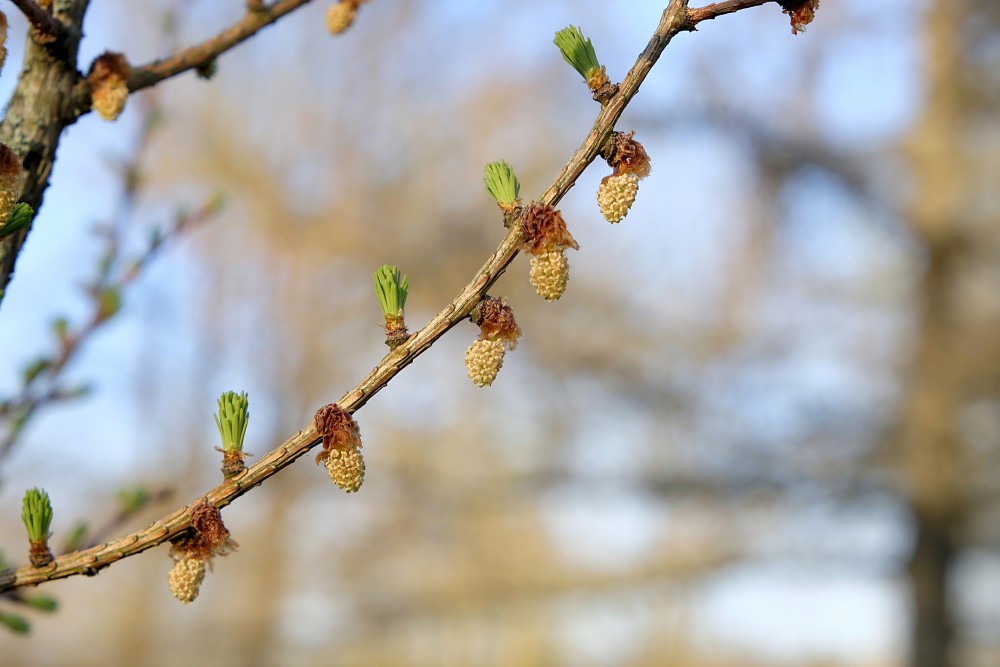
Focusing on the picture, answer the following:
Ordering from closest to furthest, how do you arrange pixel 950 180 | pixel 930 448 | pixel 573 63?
pixel 573 63 → pixel 930 448 → pixel 950 180

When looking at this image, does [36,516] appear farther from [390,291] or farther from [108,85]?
[108,85]

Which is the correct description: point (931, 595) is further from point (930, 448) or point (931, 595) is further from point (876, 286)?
point (876, 286)

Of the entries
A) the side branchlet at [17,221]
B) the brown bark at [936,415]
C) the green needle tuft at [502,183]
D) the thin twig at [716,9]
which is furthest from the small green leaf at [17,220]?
the brown bark at [936,415]

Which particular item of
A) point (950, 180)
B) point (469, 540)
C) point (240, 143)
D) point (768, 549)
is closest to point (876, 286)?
point (950, 180)

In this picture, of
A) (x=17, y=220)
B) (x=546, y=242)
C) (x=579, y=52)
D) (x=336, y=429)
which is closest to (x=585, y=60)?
(x=579, y=52)

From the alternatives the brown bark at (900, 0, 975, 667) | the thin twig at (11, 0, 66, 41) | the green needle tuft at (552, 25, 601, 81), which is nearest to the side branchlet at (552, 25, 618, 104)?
the green needle tuft at (552, 25, 601, 81)

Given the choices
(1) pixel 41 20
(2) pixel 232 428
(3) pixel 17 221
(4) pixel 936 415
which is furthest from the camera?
(4) pixel 936 415
